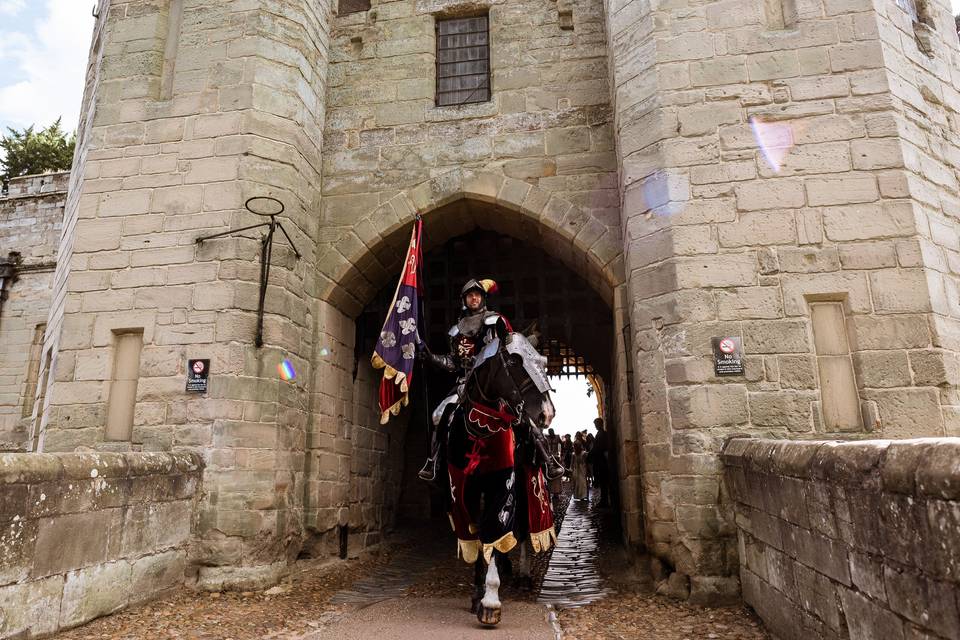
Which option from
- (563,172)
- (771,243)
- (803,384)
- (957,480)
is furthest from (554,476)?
(957,480)

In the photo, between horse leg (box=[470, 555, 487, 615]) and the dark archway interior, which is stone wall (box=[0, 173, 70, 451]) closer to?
the dark archway interior

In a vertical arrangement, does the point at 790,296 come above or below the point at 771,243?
below

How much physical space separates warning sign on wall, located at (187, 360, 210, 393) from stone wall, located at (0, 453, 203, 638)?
1.83 feet

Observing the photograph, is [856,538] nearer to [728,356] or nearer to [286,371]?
[728,356]

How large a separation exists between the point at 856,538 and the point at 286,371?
14.3ft

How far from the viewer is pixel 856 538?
2.32 metres

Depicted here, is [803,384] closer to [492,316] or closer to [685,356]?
[685,356]

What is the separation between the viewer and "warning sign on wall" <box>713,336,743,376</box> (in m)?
4.39

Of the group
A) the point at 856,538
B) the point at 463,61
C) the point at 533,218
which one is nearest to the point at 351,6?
the point at 463,61

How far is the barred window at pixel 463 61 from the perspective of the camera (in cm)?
666

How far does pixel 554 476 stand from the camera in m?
4.94

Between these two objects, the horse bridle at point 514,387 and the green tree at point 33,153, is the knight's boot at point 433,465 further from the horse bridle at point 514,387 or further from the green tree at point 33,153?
the green tree at point 33,153

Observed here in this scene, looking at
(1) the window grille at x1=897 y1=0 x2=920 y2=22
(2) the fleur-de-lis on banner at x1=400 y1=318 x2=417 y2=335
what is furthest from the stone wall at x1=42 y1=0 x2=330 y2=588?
(1) the window grille at x1=897 y1=0 x2=920 y2=22

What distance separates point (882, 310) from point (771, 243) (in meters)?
0.83
